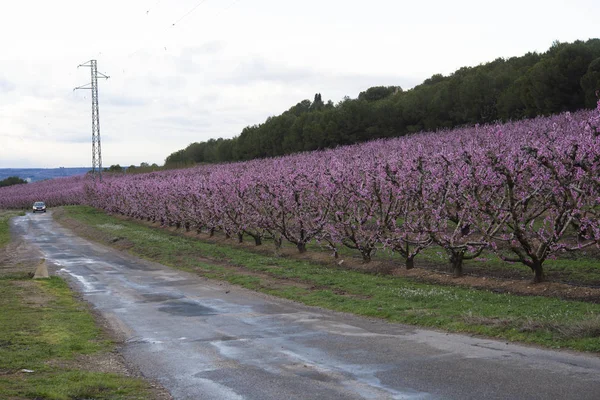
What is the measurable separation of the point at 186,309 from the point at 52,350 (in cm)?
564

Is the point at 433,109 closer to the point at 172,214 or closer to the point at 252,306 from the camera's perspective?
the point at 172,214

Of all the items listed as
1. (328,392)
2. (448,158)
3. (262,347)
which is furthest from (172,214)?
(328,392)

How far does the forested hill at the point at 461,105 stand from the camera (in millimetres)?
48250

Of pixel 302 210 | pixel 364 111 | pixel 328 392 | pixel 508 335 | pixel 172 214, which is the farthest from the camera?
pixel 364 111

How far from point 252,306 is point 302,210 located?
12189 mm

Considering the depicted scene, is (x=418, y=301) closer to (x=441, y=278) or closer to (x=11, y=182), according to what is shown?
(x=441, y=278)

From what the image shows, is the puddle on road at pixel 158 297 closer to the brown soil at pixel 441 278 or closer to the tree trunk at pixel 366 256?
the brown soil at pixel 441 278

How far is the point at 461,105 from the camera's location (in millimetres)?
58906

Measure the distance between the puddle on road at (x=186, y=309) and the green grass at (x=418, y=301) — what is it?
2645 mm

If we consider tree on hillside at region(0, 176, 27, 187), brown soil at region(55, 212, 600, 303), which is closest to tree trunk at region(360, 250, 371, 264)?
brown soil at region(55, 212, 600, 303)

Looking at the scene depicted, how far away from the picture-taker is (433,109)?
6159 cm

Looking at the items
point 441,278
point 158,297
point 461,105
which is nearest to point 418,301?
point 441,278

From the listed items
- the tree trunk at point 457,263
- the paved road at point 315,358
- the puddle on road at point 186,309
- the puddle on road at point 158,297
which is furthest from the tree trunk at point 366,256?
the puddle on road at point 186,309

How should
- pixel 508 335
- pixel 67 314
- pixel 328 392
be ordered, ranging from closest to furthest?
1. pixel 328 392
2. pixel 508 335
3. pixel 67 314
